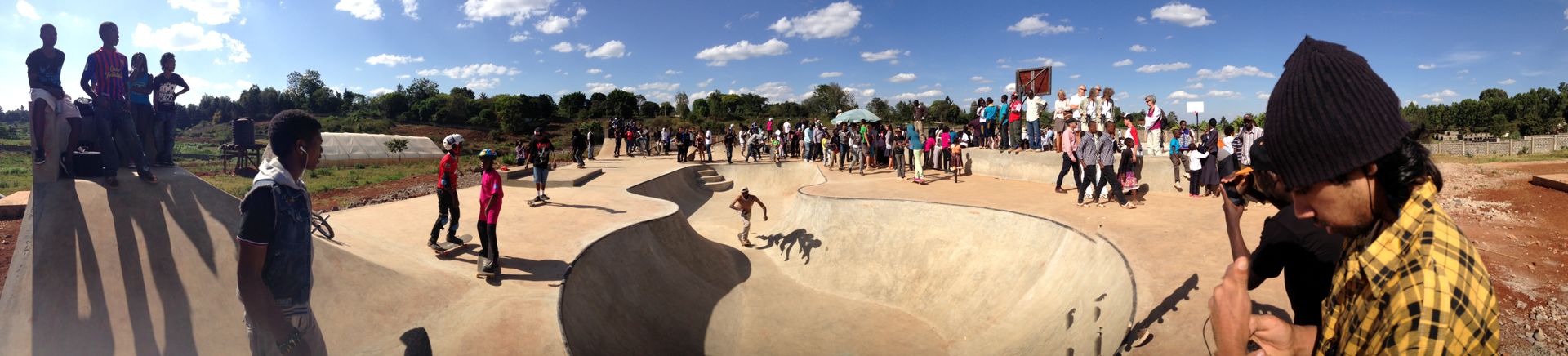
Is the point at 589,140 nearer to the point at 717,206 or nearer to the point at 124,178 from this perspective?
the point at 717,206

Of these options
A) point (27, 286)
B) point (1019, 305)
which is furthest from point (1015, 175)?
point (27, 286)

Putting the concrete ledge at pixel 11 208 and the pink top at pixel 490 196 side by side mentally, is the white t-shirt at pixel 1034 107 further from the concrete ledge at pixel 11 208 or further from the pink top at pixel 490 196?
the concrete ledge at pixel 11 208

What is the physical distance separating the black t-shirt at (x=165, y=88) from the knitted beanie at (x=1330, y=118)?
8.12 meters

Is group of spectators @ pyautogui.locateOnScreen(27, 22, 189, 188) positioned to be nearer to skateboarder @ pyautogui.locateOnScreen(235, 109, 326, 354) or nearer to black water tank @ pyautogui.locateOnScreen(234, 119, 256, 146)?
black water tank @ pyautogui.locateOnScreen(234, 119, 256, 146)

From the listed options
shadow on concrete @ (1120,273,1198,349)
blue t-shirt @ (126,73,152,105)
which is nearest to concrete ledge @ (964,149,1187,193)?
shadow on concrete @ (1120,273,1198,349)

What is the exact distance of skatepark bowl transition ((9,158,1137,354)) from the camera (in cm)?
373

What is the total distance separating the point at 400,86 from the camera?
8994 centimetres

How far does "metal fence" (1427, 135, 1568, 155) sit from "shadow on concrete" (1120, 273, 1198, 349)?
31.4 m

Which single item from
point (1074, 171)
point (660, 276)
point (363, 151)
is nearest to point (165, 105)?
point (660, 276)

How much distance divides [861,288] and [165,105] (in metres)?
9.89

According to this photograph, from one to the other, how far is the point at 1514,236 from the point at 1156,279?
517 centimetres

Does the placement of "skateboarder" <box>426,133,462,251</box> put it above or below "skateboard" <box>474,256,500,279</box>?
above

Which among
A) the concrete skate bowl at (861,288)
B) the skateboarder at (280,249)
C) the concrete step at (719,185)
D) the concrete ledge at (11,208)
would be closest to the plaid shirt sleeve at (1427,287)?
the skateboarder at (280,249)

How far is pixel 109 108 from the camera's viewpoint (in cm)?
488
